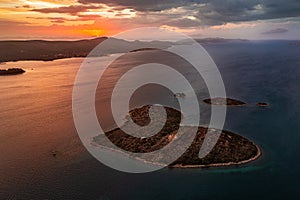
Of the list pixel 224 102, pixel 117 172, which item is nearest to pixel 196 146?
pixel 117 172

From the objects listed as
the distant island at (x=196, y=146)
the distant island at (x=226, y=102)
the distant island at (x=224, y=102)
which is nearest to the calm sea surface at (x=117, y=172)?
the distant island at (x=196, y=146)

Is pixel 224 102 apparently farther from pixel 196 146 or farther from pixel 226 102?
pixel 196 146

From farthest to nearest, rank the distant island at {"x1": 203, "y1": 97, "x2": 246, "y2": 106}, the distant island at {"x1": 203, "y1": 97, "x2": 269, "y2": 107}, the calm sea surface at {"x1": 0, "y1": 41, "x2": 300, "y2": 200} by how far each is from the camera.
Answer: the distant island at {"x1": 203, "y1": 97, "x2": 246, "y2": 106} < the distant island at {"x1": 203, "y1": 97, "x2": 269, "y2": 107} < the calm sea surface at {"x1": 0, "y1": 41, "x2": 300, "y2": 200}

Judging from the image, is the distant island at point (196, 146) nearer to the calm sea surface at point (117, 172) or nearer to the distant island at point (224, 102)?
the calm sea surface at point (117, 172)

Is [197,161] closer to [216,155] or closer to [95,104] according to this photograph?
[216,155]

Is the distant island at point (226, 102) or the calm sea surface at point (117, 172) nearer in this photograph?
the calm sea surface at point (117, 172)

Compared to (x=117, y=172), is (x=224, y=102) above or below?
above

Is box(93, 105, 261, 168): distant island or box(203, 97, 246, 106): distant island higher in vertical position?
box(203, 97, 246, 106): distant island

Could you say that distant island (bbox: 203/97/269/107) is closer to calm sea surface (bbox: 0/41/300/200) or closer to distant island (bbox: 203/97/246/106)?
distant island (bbox: 203/97/246/106)

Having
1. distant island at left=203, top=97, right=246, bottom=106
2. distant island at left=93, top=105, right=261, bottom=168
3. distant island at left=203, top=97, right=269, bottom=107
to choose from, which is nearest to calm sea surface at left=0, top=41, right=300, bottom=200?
distant island at left=93, top=105, right=261, bottom=168

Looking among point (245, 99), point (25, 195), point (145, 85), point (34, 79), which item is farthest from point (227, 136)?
point (34, 79)
